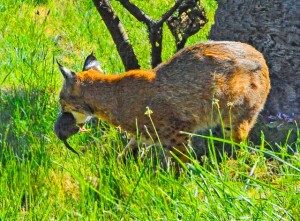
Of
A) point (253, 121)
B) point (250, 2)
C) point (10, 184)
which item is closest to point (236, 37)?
point (250, 2)

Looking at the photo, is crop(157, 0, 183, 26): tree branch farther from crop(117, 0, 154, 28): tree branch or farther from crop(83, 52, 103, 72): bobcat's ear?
crop(83, 52, 103, 72): bobcat's ear

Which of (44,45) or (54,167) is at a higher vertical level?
(44,45)

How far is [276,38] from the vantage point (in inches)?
221

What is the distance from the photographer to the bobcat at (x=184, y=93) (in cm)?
523

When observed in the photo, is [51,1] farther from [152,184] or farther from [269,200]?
[269,200]

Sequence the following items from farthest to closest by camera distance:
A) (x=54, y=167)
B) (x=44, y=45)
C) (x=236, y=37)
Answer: (x=44, y=45), (x=236, y=37), (x=54, y=167)

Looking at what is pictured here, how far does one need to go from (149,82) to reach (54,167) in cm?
87

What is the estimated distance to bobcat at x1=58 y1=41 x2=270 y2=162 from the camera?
17.2 ft

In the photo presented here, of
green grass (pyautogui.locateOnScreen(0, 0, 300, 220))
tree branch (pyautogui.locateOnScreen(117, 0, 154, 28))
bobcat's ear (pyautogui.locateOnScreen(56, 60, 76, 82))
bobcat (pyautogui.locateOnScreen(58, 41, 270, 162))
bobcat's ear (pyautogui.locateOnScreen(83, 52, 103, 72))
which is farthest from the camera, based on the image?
tree branch (pyautogui.locateOnScreen(117, 0, 154, 28))

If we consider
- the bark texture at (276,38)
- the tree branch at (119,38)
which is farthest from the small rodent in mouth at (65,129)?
the bark texture at (276,38)

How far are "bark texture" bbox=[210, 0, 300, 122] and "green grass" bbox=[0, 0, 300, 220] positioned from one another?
40 cm

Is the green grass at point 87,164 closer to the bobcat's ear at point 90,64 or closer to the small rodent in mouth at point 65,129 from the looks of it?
the small rodent in mouth at point 65,129

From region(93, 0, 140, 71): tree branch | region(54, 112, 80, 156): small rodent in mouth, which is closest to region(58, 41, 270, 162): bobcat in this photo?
region(54, 112, 80, 156): small rodent in mouth

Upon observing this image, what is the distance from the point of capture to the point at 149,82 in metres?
5.39
